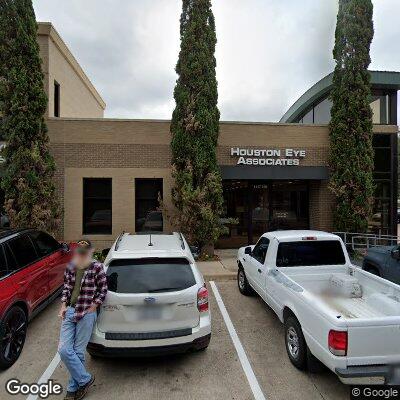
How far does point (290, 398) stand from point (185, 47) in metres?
10.7

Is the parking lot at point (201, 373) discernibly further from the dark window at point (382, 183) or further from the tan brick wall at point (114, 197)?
the dark window at point (382, 183)

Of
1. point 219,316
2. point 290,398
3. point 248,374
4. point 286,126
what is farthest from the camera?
point 286,126

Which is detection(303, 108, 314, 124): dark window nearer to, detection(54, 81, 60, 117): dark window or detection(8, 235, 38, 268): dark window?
detection(54, 81, 60, 117): dark window

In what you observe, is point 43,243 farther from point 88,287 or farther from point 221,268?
point 221,268

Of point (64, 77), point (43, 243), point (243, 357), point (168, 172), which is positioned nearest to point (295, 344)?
point (243, 357)

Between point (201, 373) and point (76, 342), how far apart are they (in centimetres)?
164

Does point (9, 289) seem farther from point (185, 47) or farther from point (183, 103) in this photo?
point (185, 47)

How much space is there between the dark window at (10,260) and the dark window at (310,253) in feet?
13.9

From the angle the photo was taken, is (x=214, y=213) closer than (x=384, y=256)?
No

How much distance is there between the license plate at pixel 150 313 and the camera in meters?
4.05

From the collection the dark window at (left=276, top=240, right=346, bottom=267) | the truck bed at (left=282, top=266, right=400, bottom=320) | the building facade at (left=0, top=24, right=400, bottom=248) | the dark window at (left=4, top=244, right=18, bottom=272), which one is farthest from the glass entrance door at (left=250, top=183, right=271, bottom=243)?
the dark window at (left=4, top=244, right=18, bottom=272)

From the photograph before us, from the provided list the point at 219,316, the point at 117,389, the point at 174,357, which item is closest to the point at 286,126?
the point at 219,316

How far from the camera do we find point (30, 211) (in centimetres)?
1034

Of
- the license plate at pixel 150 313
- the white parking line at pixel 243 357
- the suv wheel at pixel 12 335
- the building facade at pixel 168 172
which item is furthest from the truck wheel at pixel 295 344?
the building facade at pixel 168 172
